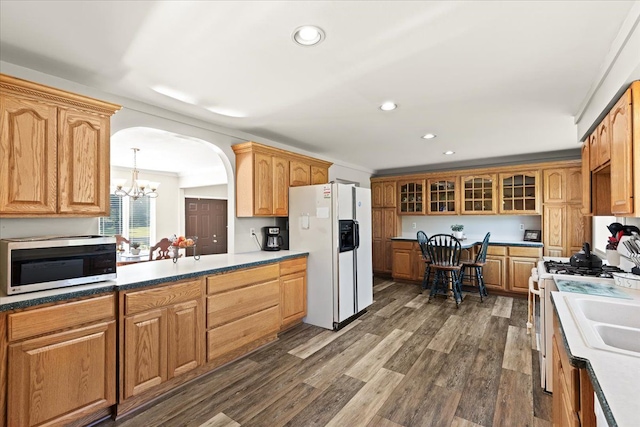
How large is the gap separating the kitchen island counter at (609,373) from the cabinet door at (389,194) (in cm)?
491

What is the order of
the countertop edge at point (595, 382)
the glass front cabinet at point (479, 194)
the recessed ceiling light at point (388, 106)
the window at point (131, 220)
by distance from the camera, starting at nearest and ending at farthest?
the countertop edge at point (595, 382)
the recessed ceiling light at point (388, 106)
the glass front cabinet at point (479, 194)
the window at point (131, 220)

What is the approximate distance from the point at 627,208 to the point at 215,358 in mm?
2963

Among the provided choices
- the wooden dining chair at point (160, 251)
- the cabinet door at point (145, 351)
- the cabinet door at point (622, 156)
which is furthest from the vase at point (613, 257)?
the wooden dining chair at point (160, 251)

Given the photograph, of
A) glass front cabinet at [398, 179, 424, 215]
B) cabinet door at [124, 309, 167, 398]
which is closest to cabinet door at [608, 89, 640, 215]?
cabinet door at [124, 309, 167, 398]

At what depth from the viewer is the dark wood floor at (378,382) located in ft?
6.52

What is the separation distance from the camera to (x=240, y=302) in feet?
9.12

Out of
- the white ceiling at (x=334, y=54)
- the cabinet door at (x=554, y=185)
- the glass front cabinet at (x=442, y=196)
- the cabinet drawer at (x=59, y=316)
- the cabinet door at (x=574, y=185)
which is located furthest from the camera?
the glass front cabinet at (x=442, y=196)

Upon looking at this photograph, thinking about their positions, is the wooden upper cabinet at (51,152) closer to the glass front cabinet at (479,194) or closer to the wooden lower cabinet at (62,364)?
the wooden lower cabinet at (62,364)

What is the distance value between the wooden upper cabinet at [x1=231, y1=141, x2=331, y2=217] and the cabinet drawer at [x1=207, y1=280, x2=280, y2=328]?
0.88m

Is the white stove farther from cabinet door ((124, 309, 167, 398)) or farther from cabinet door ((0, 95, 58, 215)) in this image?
cabinet door ((0, 95, 58, 215))

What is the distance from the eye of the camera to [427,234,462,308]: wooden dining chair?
439 centimetres

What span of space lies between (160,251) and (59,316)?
3294 mm

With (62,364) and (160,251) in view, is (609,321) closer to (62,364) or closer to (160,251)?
(62,364)

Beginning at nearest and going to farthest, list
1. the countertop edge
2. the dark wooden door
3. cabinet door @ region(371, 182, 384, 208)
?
the countertop edge < cabinet door @ region(371, 182, 384, 208) < the dark wooden door
